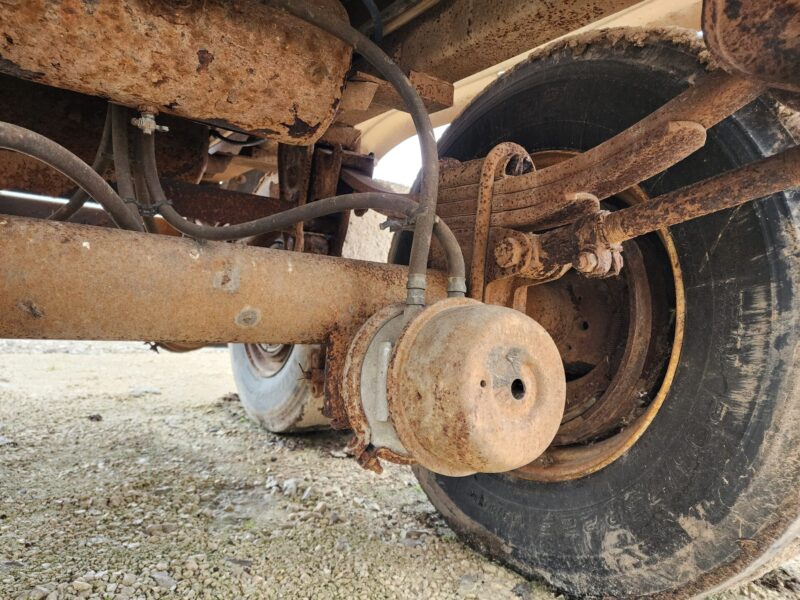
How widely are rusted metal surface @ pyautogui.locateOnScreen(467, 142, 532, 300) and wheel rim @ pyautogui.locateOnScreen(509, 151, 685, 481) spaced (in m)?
0.20

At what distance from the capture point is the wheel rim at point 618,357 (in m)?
1.05

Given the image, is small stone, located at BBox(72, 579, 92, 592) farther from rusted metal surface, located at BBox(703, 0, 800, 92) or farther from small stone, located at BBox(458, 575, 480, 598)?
rusted metal surface, located at BBox(703, 0, 800, 92)

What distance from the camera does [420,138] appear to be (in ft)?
3.44

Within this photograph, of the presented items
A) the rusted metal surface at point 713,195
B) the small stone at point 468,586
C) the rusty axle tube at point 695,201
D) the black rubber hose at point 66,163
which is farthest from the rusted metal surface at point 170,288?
the small stone at point 468,586

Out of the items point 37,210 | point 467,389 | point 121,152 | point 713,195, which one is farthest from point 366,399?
point 37,210

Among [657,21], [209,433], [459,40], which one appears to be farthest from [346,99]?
[209,433]

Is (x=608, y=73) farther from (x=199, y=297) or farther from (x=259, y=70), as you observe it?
(x=199, y=297)

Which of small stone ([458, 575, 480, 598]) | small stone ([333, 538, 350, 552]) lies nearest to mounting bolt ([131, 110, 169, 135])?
small stone ([333, 538, 350, 552])

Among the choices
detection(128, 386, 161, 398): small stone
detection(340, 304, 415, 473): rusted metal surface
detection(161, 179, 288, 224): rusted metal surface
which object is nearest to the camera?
detection(340, 304, 415, 473): rusted metal surface

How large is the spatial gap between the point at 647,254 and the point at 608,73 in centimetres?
40

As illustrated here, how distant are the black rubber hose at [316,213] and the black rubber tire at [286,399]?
3.05ft

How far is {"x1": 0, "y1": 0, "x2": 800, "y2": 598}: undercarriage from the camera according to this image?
784 mm

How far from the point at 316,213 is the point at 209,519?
3.24 feet

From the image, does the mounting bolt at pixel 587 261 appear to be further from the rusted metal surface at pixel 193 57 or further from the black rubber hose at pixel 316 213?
the rusted metal surface at pixel 193 57
